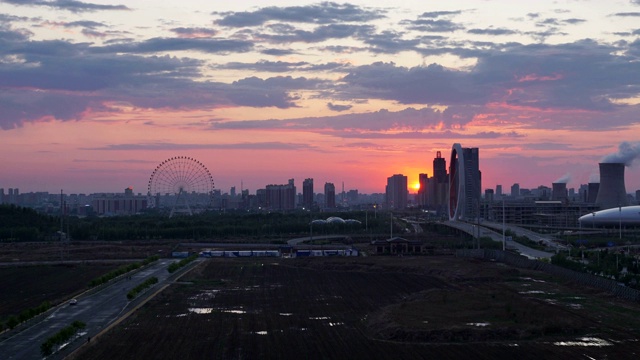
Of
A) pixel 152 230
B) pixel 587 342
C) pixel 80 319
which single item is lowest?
pixel 587 342

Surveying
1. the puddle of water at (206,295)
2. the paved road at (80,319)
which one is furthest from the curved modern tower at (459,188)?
the paved road at (80,319)

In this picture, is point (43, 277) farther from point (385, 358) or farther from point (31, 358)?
point (385, 358)

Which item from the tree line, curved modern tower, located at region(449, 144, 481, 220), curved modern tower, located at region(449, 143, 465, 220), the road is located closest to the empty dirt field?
the road

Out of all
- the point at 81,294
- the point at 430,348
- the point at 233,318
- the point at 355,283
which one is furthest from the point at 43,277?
the point at 430,348

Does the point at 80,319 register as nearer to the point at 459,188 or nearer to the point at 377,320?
Answer: the point at 377,320

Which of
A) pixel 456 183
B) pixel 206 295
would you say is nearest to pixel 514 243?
pixel 206 295
